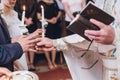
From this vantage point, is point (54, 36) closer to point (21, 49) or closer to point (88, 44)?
point (88, 44)

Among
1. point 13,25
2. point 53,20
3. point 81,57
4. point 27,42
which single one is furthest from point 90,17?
point 53,20

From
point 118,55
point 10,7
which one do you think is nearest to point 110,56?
point 118,55

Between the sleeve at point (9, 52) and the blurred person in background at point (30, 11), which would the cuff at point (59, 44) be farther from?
the blurred person in background at point (30, 11)

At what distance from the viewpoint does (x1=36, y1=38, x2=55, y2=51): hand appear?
5.85 ft

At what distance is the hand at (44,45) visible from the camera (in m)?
1.78

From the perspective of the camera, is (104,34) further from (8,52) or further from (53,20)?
(53,20)

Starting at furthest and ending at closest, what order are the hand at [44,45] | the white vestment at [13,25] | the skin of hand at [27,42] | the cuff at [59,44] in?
1. the white vestment at [13,25]
2. the cuff at [59,44]
3. the hand at [44,45]
4. the skin of hand at [27,42]

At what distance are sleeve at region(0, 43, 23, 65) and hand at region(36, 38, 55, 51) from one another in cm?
27

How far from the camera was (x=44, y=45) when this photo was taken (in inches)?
72.4

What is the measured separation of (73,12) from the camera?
409cm

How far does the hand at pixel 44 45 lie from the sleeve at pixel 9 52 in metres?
0.27

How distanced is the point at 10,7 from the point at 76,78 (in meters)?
1.44

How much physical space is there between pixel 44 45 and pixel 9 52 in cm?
40

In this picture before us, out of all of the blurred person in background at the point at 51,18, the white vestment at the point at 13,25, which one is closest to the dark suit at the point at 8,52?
the white vestment at the point at 13,25
